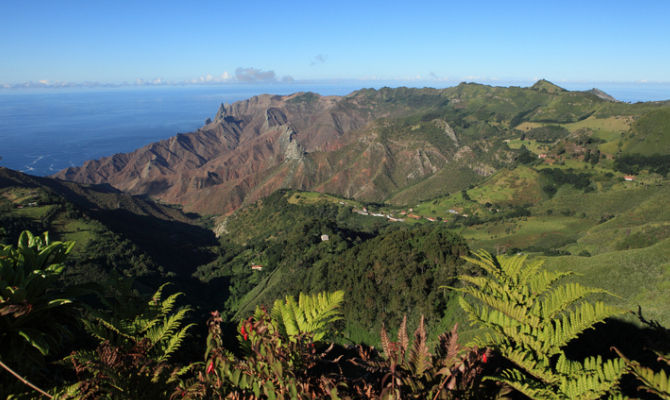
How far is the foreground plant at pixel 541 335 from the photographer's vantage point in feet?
11.8

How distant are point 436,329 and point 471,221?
8151 centimetres

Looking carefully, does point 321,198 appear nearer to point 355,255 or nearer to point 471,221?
point 471,221

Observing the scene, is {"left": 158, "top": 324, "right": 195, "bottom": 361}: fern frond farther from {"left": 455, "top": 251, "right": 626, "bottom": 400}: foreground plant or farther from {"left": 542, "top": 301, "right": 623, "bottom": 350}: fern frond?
{"left": 542, "top": 301, "right": 623, "bottom": 350}: fern frond

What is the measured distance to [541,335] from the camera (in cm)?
450

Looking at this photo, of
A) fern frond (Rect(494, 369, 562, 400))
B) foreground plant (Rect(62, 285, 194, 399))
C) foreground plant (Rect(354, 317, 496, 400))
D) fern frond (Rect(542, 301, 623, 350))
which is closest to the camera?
foreground plant (Rect(354, 317, 496, 400))

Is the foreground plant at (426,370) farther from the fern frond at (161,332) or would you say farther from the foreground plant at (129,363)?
the fern frond at (161,332)

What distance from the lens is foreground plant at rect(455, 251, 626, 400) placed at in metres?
3.60

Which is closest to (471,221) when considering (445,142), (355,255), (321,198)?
(321,198)

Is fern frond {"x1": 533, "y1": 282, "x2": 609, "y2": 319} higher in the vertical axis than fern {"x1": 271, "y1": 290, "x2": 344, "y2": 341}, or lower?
lower

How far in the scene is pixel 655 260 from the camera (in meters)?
19.1

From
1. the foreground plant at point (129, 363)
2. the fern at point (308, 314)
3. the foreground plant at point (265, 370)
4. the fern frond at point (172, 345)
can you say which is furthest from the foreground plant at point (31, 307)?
the fern at point (308, 314)

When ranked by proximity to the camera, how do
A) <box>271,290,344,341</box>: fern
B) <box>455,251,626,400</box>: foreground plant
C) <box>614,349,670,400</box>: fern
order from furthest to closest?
<box>271,290,344,341</box>: fern, <box>455,251,626,400</box>: foreground plant, <box>614,349,670,400</box>: fern

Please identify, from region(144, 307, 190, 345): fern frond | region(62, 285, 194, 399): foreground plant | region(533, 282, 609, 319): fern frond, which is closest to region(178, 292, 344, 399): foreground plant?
region(62, 285, 194, 399): foreground plant

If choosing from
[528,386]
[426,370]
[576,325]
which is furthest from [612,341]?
[426,370]
